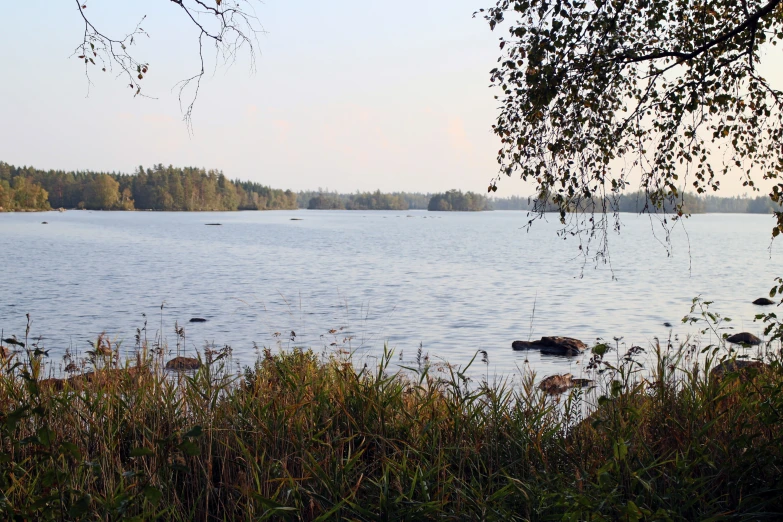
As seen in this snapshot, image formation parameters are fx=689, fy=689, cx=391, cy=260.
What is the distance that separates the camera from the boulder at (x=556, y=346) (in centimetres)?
1620

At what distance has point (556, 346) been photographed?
16.6 meters

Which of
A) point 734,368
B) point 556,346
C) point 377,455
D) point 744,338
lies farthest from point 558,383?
point 744,338

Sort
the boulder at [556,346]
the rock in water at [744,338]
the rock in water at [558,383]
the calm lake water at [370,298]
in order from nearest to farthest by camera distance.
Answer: the rock in water at [558,383] < the rock in water at [744,338] < the boulder at [556,346] < the calm lake water at [370,298]

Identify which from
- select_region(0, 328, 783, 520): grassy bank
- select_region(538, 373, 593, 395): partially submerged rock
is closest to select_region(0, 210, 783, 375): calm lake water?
select_region(538, 373, 593, 395): partially submerged rock

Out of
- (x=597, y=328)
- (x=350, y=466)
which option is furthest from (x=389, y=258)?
(x=350, y=466)

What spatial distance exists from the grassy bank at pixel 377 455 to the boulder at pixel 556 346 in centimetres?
898

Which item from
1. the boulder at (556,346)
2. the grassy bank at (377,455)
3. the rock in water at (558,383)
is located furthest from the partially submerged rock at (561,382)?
the boulder at (556,346)

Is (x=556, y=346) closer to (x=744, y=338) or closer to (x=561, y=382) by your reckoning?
(x=744, y=338)

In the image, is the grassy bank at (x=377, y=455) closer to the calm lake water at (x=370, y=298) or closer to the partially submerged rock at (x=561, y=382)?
the calm lake water at (x=370, y=298)

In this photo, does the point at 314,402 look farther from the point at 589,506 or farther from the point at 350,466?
the point at 589,506

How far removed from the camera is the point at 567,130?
24.4 feet

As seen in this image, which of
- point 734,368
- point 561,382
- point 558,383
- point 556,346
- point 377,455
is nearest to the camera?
point 377,455

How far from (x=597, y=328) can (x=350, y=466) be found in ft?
54.6

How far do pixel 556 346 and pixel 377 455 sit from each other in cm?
1151
